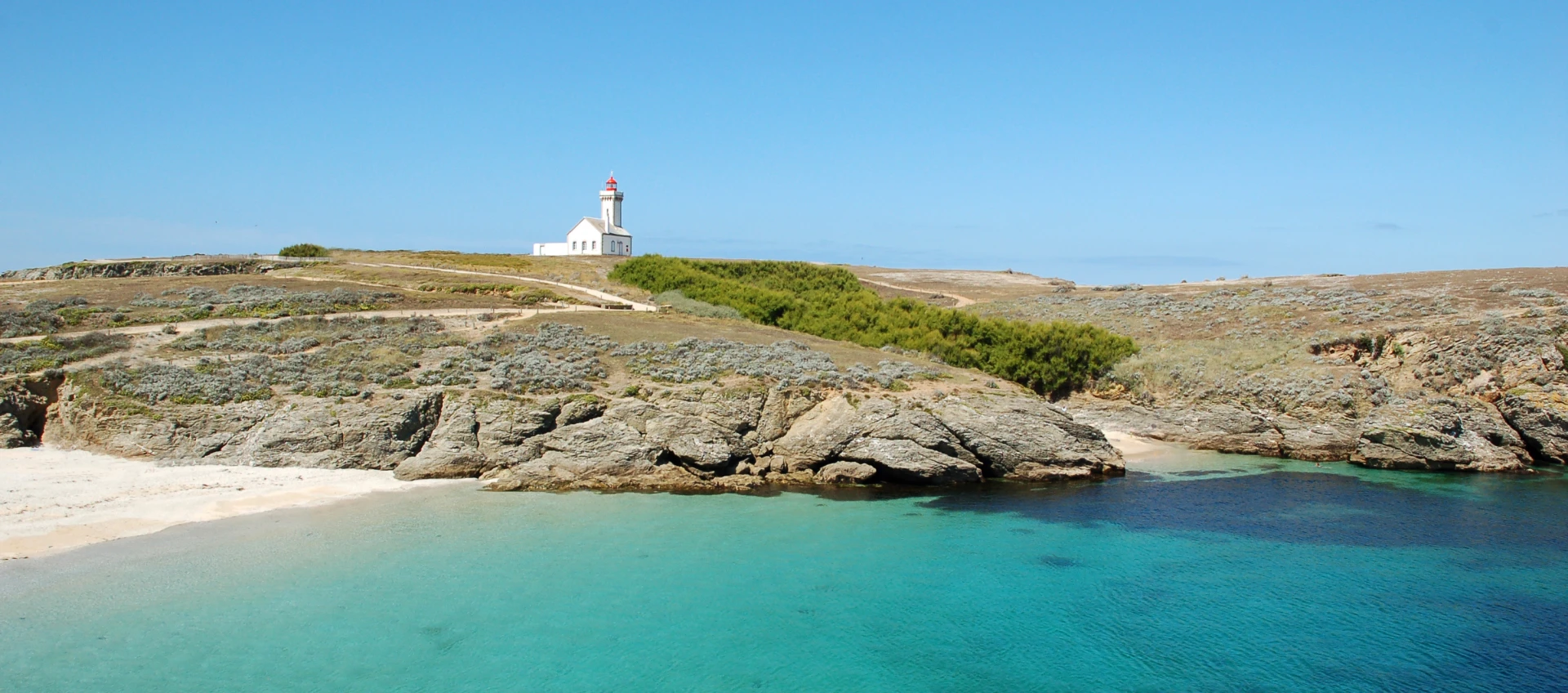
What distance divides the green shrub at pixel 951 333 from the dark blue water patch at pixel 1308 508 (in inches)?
500

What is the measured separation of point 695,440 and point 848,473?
182 inches

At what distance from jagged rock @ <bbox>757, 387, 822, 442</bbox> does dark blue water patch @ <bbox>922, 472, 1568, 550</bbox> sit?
551 centimetres

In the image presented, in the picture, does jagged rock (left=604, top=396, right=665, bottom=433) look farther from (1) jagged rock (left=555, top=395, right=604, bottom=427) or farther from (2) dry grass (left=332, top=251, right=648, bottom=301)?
(2) dry grass (left=332, top=251, right=648, bottom=301)

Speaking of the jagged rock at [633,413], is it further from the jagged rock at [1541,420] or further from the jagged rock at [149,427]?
the jagged rock at [1541,420]

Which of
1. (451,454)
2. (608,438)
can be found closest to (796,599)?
(608,438)

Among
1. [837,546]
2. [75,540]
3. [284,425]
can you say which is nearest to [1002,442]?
[837,546]

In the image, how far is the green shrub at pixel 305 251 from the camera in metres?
68.1

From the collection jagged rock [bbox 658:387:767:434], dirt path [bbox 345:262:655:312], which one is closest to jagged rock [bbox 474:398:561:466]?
jagged rock [bbox 658:387:767:434]

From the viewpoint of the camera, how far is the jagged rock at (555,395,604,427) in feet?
90.6

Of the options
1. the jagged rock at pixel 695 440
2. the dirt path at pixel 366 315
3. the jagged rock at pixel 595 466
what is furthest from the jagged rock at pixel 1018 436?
the dirt path at pixel 366 315

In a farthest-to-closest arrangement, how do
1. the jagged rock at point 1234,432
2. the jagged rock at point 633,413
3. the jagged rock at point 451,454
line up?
the jagged rock at point 1234,432 < the jagged rock at point 633,413 < the jagged rock at point 451,454

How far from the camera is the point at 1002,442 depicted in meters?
28.2

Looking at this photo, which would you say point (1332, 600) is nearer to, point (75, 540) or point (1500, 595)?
point (1500, 595)

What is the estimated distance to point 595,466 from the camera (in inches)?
1034
